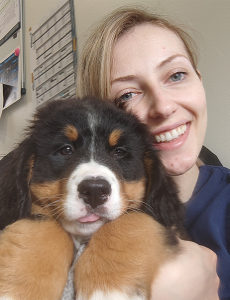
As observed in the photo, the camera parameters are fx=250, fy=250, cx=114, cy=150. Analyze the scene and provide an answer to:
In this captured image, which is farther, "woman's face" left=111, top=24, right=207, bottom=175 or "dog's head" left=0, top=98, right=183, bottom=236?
"woman's face" left=111, top=24, right=207, bottom=175

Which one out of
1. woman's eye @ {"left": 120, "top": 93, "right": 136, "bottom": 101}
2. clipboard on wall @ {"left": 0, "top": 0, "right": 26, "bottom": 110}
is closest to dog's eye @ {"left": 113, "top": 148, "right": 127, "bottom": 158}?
woman's eye @ {"left": 120, "top": 93, "right": 136, "bottom": 101}

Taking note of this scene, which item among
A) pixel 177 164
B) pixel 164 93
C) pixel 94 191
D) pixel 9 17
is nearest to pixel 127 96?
pixel 164 93

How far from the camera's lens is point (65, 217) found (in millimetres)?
910

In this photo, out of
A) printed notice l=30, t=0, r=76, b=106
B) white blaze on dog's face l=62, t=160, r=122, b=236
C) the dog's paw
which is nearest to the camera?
the dog's paw

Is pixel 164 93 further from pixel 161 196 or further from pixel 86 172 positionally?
pixel 86 172

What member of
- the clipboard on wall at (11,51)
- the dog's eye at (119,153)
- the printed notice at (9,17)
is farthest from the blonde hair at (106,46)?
the printed notice at (9,17)

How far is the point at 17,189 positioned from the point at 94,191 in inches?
14.3

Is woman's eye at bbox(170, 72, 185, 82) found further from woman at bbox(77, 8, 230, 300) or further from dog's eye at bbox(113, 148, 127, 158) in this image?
dog's eye at bbox(113, 148, 127, 158)

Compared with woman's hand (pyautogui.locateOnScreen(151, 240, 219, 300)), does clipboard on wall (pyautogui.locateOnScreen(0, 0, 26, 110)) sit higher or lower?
higher

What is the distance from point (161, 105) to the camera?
4.32 feet

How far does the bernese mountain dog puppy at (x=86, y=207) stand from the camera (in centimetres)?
77

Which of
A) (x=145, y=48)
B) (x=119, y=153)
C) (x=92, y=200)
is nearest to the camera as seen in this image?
(x=92, y=200)

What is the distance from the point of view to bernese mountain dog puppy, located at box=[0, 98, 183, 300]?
0.77 m

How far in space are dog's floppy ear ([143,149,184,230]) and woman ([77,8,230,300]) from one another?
0.19 m
